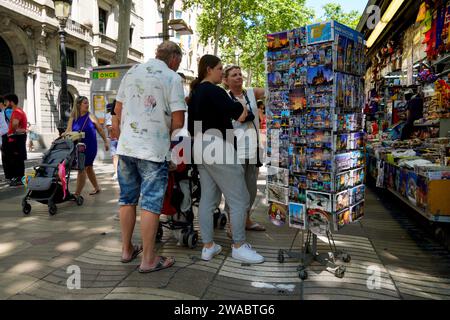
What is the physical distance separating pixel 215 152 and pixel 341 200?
3.88ft

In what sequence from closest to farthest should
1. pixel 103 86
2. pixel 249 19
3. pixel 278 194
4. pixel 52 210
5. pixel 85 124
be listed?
pixel 278 194 < pixel 52 210 < pixel 85 124 < pixel 103 86 < pixel 249 19

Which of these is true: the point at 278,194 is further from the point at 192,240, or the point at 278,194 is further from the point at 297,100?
the point at 192,240

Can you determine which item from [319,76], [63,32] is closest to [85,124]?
[319,76]

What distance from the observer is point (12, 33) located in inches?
706

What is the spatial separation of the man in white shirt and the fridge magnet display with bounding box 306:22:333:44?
1.15 metres

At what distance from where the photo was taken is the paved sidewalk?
2.78 m

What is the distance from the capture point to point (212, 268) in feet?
10.7

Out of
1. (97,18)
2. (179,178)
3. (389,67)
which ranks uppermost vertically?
(97,18)

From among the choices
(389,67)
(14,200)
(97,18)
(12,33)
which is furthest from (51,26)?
(389,67)

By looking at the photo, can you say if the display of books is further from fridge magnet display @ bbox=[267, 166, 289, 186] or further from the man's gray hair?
the man's gray hair

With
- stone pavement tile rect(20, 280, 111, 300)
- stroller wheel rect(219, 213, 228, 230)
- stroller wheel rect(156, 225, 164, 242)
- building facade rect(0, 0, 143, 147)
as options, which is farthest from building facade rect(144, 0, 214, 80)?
stone pavement tile rect(20, 280, 111, 300)
